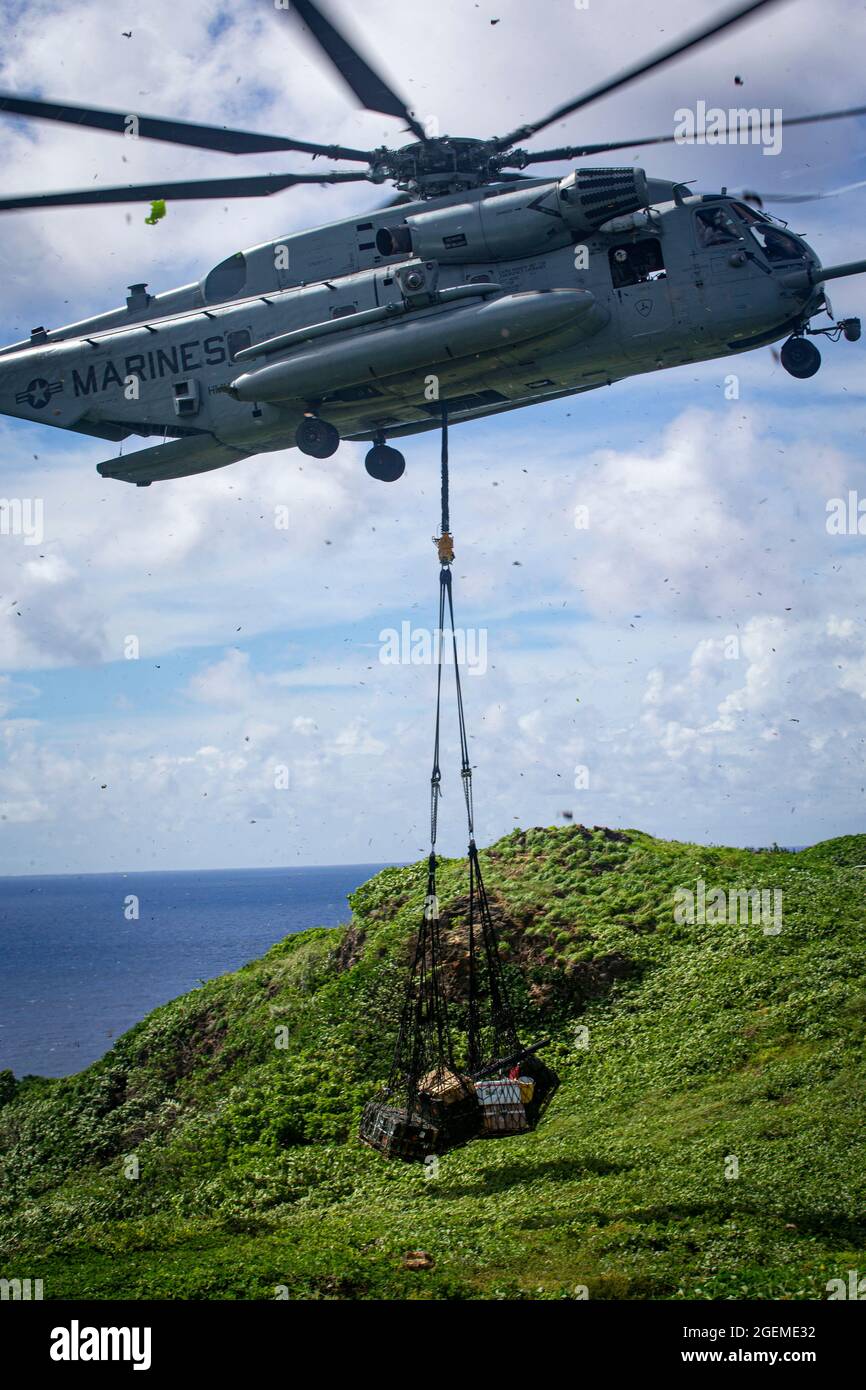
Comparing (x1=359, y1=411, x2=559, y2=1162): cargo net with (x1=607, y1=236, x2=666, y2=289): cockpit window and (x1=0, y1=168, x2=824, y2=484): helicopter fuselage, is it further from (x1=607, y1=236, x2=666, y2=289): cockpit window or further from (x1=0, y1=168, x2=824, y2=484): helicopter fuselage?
(x1=607, y1=236, x2=666, y2=289): cockpit window

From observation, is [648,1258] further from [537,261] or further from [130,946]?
[130,946]

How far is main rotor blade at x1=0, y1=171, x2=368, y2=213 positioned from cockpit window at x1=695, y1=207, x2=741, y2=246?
4.57 m

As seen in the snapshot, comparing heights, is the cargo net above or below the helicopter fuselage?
below

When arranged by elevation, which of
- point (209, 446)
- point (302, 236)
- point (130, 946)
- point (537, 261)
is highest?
point (302, 236)

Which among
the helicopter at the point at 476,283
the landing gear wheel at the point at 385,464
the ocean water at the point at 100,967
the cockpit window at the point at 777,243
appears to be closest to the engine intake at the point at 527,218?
the helicopter at the point at 476,283

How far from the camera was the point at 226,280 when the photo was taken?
764 inches

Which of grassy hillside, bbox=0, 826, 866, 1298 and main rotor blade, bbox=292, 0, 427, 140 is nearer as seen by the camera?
grassy hillside, bbox=0, 826, 866, 1298

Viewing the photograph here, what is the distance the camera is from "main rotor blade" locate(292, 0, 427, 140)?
1327 cm

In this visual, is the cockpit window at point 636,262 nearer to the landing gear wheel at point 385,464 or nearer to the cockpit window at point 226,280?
the landing gear wheel at point 385,464

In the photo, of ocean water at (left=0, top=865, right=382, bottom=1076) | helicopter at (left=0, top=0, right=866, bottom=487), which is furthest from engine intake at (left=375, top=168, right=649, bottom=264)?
ocean water at (left=0, top=865, right=382, bottom=1076)
